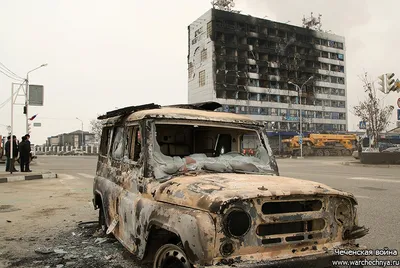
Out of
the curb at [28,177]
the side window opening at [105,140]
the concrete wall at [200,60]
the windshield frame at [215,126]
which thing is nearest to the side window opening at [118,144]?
the side window opening at [105,140]

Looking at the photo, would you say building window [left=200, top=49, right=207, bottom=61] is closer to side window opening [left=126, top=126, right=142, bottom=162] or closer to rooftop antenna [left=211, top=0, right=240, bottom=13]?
rooftop antenna [left=211, top=0, right=240, bottom=13]

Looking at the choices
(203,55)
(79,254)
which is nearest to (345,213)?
(79,254)

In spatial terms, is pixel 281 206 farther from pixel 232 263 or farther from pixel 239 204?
pixel 232 263

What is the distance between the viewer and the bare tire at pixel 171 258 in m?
2.91

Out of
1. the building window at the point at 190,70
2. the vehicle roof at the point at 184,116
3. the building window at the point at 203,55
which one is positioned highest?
the building window at the point at 203,55

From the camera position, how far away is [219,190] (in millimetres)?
2980

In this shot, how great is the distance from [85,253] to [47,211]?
12.7 feet

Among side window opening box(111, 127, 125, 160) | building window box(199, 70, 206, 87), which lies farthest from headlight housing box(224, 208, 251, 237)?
building window box(199, 70, 206, 87)

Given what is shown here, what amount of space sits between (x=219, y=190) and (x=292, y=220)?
2.15 feet

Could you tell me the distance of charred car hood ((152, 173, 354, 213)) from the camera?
2.83m

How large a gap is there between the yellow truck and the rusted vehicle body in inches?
1862

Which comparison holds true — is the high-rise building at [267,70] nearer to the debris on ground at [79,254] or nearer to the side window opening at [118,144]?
the debris on ground at [79,254]

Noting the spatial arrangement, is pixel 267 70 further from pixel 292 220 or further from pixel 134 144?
pixel 292 220

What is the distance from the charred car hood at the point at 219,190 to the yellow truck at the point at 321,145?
48.2 m
